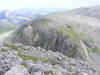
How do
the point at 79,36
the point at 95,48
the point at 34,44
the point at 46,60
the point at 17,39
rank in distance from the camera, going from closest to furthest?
the point at 46,60
the point at 95,48
the point at 79,36
the point at 34,44
the point at 17,39

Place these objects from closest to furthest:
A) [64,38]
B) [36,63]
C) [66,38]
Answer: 1. [36,63]
2. [66,38]
3. [64,38]

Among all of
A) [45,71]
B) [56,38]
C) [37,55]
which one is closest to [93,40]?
[56,38]

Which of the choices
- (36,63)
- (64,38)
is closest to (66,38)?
(64,38)

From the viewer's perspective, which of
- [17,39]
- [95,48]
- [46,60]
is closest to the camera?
[46,60]

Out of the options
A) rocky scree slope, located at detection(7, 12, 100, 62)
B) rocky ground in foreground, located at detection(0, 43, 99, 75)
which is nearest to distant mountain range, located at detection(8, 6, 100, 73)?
rocky scree slope, located at detection(7, 12, 100, 62)

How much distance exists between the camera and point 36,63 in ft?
94.0

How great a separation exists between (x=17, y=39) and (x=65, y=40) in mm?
33133

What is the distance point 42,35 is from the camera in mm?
80688

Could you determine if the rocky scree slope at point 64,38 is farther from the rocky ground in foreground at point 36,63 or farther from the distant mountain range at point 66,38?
the rocky ground in foreground at point 36,63

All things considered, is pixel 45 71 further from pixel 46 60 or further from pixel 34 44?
pixel 34 44

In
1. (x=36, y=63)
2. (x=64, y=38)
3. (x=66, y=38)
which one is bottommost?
(x=64, y=38)

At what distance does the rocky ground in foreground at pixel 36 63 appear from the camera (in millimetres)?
18916

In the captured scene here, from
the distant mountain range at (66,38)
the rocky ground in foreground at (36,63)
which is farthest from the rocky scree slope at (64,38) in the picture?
the rocky ground in foreground at (36,63)

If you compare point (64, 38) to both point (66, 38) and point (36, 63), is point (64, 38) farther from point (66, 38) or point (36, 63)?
point (36, 63)
